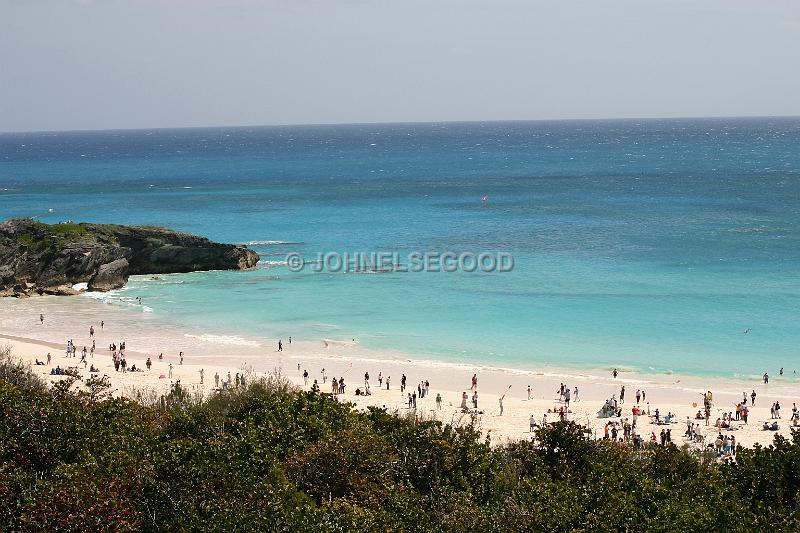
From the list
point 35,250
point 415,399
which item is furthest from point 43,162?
point 415,399

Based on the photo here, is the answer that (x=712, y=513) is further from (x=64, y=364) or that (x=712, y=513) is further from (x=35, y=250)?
(x=35, y=250)

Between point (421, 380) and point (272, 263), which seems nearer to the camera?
point (421, 380)

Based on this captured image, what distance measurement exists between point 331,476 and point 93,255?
4412cm

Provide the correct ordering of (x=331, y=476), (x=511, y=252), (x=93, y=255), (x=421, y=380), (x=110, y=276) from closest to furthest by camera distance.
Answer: (x=331, y=476)
(x=421, y=380)
(x=93, y=255)
(x=110, y=276)
(x=511, y=252)

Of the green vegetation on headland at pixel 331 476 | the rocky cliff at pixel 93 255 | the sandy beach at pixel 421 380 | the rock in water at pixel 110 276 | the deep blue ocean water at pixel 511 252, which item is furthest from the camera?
the rock in water at pixel 110 276

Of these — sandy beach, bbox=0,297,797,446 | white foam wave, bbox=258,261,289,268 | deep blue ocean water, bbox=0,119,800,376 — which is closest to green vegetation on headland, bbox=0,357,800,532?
sandy beach, bbox=0,297,797,446

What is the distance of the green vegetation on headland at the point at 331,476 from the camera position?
16.0 metres

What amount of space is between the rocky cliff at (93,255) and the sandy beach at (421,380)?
10139 millimetres

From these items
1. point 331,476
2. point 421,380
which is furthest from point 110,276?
point 331,476

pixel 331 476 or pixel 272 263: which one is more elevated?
pixel 272 263

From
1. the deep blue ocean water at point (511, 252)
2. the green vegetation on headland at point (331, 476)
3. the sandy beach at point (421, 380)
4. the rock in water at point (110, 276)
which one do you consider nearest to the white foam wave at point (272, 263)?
the deep blue ocean water at point (511, 252)

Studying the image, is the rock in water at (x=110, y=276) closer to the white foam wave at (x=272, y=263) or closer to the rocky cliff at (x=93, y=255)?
the rocky cliff at (x=93, y=255)

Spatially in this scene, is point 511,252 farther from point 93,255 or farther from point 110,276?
point 93,255

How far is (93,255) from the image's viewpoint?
5834 centimetres
